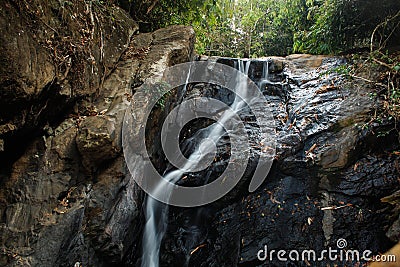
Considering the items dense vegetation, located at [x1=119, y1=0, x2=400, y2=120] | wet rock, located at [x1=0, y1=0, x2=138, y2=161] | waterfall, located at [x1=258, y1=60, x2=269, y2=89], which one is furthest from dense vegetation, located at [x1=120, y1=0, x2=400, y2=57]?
wet rock, located at [x1=0, y1=0, x2=138, y2=161]

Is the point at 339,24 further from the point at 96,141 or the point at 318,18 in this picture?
the point at 96,141

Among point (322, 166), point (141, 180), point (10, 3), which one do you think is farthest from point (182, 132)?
point (10, 3)

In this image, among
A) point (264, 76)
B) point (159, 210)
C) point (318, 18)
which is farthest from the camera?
point (264, 76)

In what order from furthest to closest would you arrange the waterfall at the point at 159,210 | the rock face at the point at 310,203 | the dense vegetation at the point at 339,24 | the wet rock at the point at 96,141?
1. the dense vegetation at the point at 339,24
2. the waterfall at the point at 159,210
3. the rock face at the point at 310,203
4. the wet rock at the point at 96,141

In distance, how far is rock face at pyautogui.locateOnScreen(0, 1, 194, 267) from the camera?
2.38 metres

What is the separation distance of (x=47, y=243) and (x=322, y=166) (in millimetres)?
3607

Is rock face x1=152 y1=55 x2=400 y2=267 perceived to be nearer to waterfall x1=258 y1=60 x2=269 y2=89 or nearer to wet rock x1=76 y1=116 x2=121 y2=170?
wet rock x1=76 y1=116 x2=121 y2=170

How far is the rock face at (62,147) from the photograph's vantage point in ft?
7.79

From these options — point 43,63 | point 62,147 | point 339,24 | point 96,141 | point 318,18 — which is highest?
point 318,18

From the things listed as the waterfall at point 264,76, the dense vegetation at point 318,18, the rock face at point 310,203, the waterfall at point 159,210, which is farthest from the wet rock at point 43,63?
the waterfall at point 264,76

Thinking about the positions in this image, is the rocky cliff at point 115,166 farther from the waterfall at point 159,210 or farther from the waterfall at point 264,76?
the waterfall at point 264,76

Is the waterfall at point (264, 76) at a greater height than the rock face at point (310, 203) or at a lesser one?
greater

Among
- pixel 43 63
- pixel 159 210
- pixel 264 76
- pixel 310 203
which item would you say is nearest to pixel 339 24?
pixel 264 76

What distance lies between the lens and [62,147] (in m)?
2.98
